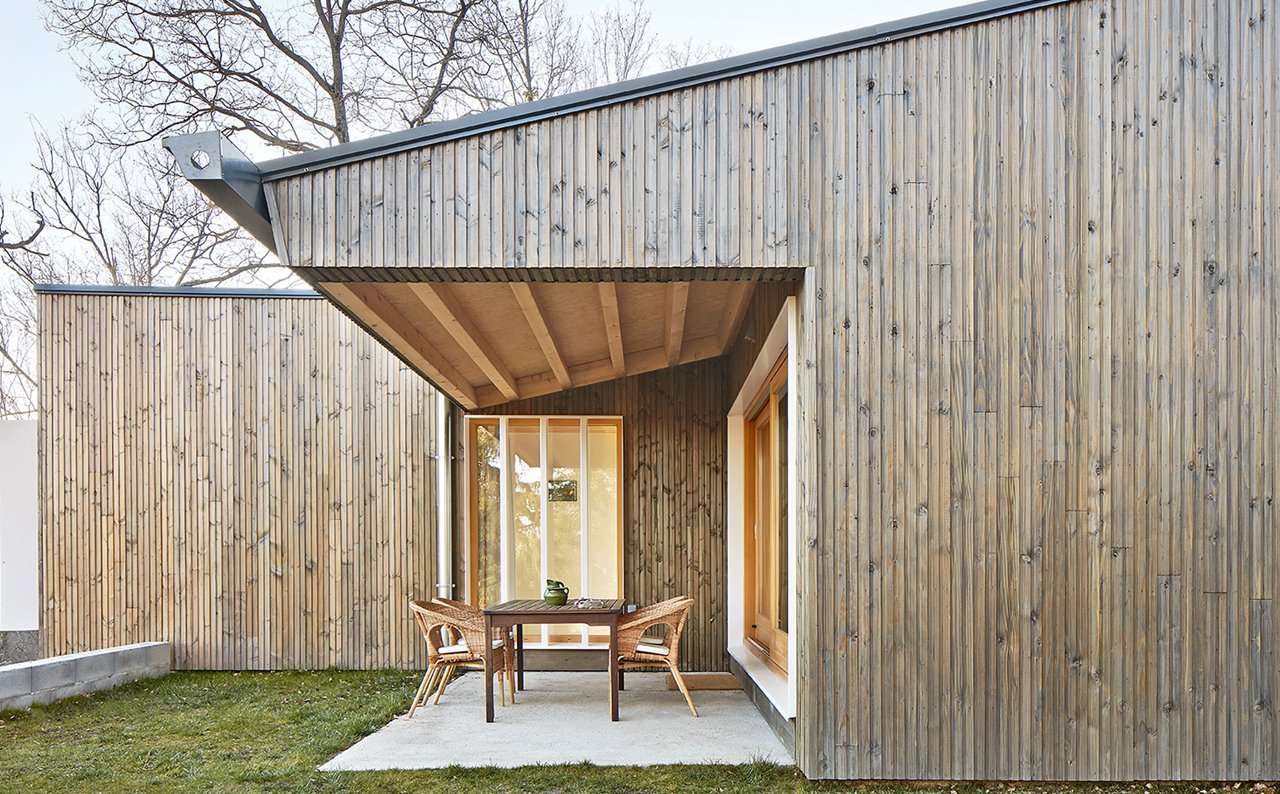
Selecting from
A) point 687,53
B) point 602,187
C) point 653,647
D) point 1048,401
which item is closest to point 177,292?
point 653,647

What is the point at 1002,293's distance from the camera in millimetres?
4785

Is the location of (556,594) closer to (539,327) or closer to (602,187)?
(539,327)

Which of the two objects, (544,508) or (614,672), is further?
(544,508)

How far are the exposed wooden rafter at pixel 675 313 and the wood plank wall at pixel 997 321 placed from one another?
1.11 m

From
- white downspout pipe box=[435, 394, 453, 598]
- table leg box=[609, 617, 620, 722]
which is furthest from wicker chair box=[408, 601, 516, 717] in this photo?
white downspout pipe box=[435, 394, 453, 598]

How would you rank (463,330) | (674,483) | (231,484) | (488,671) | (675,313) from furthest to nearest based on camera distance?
1. (674,483)
2. (231,484)
3. (675,313)
4. (488,671)
5. (463,330)

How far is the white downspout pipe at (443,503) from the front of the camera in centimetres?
847

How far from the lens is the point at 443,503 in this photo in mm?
8531

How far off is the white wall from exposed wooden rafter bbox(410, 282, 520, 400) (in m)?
4.59

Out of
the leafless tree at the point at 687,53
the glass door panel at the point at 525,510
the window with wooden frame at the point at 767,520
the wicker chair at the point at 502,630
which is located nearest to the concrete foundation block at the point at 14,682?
the wicker chair at the point at 502,630

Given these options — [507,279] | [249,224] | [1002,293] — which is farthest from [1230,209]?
[249,224]

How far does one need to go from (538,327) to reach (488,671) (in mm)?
2170

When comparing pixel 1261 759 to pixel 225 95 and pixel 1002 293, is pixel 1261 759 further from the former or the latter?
pixel 225 95

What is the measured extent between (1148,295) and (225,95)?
10.4 metres
